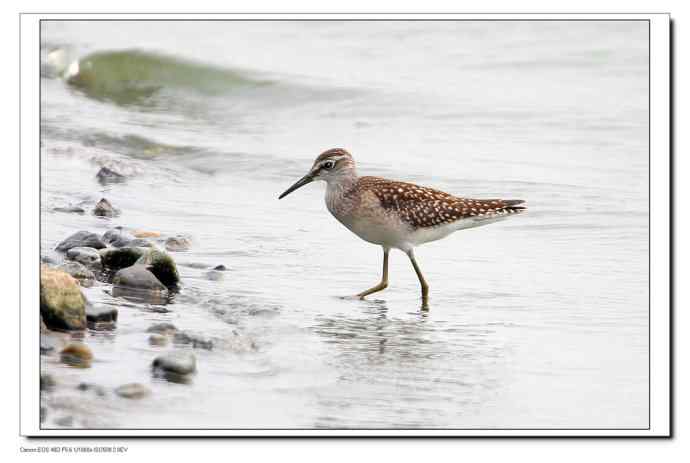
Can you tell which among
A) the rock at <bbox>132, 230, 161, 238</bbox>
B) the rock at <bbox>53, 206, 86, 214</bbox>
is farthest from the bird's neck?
the rock at <bbox>53, 206, 86, 214</bbox>

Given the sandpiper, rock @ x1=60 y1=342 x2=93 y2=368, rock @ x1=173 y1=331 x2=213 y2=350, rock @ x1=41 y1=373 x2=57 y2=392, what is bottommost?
rock @ x1=41 y1=373 x2=57 y2=392

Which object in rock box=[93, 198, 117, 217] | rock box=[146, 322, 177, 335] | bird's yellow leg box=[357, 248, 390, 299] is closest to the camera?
rock box=[146, 322, 177, 335]

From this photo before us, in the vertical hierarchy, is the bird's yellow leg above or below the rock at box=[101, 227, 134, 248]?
below

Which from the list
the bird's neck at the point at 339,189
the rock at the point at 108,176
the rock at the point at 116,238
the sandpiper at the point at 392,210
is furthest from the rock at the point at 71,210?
the bird's neck at the point at 339,189

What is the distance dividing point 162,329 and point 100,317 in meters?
0.47

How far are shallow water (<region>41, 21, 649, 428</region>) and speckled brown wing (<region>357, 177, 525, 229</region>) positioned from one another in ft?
2.14

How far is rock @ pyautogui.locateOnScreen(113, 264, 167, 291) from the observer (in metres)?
8.77

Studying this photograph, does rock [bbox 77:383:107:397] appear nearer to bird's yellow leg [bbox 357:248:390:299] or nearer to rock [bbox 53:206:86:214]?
bird's yellow leg [bbox 357:248:390:299]

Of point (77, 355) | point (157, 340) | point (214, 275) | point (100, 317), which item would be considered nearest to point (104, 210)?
point (214, 275)

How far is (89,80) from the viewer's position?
21.0 m

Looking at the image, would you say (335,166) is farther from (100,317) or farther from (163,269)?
(100,317)

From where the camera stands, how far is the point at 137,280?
8781 millimetres
